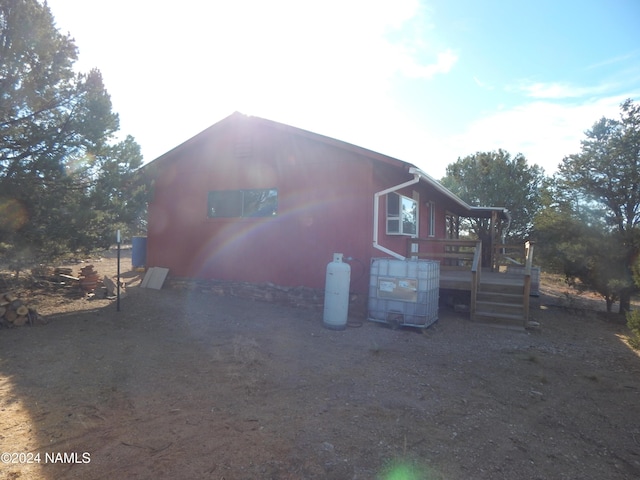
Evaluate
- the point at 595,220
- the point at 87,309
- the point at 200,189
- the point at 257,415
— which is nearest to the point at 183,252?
the point at 200,189

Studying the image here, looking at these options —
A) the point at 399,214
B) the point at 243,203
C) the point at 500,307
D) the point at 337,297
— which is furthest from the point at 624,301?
the point at 243,203

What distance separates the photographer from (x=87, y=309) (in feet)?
24.9

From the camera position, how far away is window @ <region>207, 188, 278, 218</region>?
9.15 metres

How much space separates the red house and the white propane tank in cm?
109

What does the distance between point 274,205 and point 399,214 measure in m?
3.10

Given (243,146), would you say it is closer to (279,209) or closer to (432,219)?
(279,209)

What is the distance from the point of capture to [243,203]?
31.1 ft

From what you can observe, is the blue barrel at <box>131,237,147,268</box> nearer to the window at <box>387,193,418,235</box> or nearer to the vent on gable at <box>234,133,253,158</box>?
the vent on gable at <box>234,133,253,158</box>

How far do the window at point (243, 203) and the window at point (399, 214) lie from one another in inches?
111

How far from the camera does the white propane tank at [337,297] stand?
6.83m

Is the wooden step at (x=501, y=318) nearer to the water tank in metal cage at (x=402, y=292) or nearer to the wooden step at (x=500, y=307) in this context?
the wooden step at (x=500, y=307)

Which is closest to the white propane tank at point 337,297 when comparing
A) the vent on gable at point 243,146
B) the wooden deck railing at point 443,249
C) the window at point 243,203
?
the wooden deck railing at point 443,249

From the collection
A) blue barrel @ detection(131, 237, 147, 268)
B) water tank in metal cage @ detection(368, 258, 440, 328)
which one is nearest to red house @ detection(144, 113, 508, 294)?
water tank in metal cage @ detection(368, 258, 440, 328)

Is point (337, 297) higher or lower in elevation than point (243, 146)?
lower
